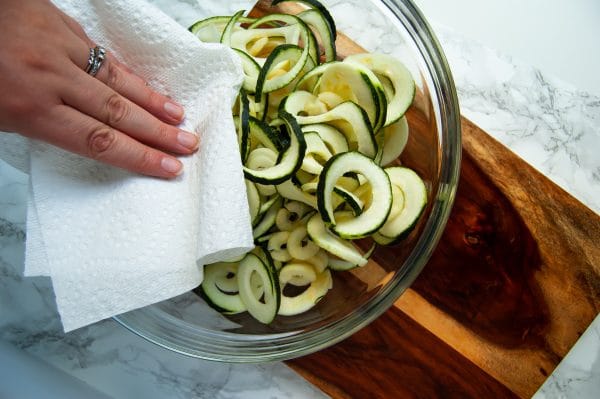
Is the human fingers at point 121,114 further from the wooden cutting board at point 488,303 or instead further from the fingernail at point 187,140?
the wooden cutting board at point 488,303

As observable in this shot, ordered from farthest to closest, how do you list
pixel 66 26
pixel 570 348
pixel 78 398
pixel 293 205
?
pixel 78 398
pixel 570 348
pixel 293 205
pixel 66 26

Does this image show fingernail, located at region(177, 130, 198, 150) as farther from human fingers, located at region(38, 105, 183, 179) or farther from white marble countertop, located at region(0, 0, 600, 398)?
white marble countertop, located at region(0, 0, 600, 398)

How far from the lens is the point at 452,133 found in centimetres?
119

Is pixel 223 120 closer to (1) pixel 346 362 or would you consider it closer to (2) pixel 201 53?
(2) pixel 201 53

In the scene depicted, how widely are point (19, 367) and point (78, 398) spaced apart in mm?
147

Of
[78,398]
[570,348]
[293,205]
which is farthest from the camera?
[78,398]

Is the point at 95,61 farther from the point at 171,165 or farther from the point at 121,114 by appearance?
the point at 171,165

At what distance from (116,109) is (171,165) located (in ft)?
0.41

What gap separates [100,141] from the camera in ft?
3.13

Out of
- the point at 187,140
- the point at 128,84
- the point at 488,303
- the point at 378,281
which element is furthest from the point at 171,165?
the point at 488,303

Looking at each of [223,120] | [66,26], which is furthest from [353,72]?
[66,26]

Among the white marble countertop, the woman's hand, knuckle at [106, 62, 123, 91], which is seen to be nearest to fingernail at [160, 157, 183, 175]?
the woman's hand

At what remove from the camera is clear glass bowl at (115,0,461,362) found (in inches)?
45.0

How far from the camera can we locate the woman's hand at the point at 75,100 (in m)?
0.91
